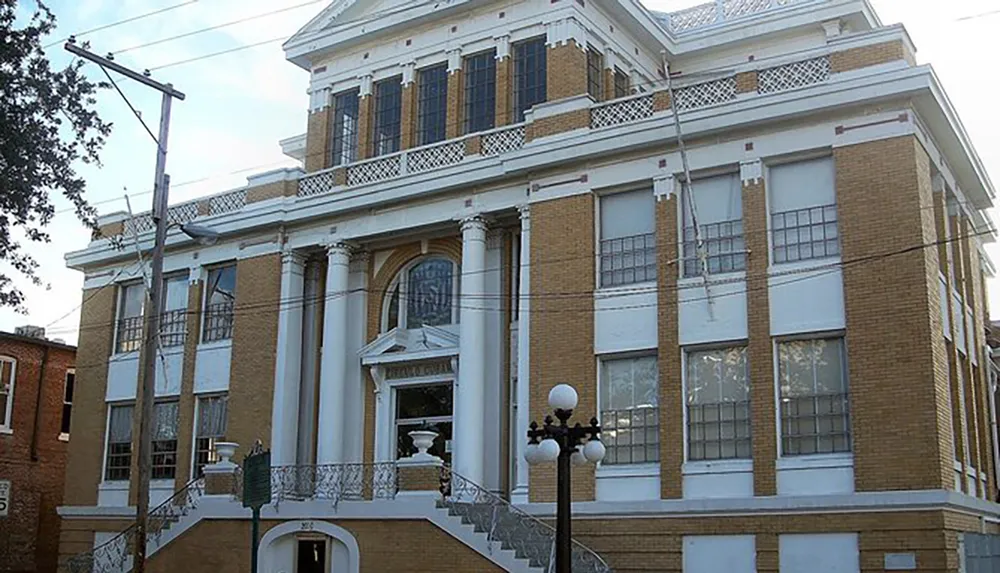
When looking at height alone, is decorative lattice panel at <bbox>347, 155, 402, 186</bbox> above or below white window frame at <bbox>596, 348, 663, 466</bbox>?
above

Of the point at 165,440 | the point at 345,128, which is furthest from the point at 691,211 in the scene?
the point at 165,440

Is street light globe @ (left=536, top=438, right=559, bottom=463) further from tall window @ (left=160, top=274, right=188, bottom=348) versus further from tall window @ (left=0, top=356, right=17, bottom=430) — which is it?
tall window @ (left=0, top=356, right=17, bottom=430)

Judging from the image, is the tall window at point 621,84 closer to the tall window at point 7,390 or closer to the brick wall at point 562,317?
the brick wall at point 562,317

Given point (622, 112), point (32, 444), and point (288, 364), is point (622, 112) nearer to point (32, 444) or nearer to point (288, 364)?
point (288, 364)

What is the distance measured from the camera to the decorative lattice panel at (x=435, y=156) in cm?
2736

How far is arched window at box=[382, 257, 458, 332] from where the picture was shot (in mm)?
28062

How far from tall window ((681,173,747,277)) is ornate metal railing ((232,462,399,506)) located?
7578 mm

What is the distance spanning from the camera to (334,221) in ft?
95.1

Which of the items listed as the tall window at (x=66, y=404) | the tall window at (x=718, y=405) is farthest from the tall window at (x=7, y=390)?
the tall window at (x=718, y=405)

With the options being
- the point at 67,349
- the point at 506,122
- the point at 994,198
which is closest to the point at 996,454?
the point at 994,198

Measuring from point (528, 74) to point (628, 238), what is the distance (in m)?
6.29

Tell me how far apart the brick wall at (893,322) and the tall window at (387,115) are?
12.6 meters

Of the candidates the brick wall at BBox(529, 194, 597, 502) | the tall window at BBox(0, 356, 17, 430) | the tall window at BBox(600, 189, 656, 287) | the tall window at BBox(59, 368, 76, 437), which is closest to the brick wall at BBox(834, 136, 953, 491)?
the tall window at BBox(600, 189, 656, 287)

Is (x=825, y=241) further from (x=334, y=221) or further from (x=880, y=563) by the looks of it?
(x=334, y=221)
